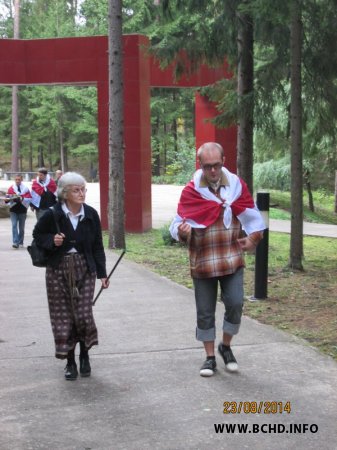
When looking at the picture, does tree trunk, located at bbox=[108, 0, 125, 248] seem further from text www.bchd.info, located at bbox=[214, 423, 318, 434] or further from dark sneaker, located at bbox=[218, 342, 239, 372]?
text www.bchd.info, located at bbox=[214, 423, 318, 434]

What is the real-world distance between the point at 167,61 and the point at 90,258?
750cm

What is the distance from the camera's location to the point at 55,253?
489cm

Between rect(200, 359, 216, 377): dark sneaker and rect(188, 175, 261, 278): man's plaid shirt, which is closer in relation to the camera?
rect(188, 175, 261, 278): man's plaid shirt

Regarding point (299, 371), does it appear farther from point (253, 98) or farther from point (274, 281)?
point (253, 98)

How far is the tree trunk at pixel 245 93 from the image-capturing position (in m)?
11.1

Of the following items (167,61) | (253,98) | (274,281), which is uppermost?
(167,61)

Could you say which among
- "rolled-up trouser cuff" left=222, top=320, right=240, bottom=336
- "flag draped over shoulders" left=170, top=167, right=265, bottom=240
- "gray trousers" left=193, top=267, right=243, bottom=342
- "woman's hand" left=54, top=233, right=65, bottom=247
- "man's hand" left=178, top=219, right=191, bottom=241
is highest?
"flag draped over shoulders" left=170, top=167, right=265, bottom=240

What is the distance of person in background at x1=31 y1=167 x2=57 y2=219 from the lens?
1340cm

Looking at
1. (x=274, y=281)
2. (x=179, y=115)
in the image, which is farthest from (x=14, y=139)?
(x=274, y=281)

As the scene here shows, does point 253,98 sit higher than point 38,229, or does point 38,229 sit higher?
point 253,98

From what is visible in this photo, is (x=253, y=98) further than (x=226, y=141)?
No

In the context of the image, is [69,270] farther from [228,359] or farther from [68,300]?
[228,359]

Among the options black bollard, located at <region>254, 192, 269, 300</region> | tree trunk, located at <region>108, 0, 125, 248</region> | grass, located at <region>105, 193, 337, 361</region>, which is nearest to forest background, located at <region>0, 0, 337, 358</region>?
grass, located at <region>105, 193, 337, 361</region>

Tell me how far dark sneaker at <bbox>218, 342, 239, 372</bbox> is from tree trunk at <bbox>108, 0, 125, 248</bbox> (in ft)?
28.6
